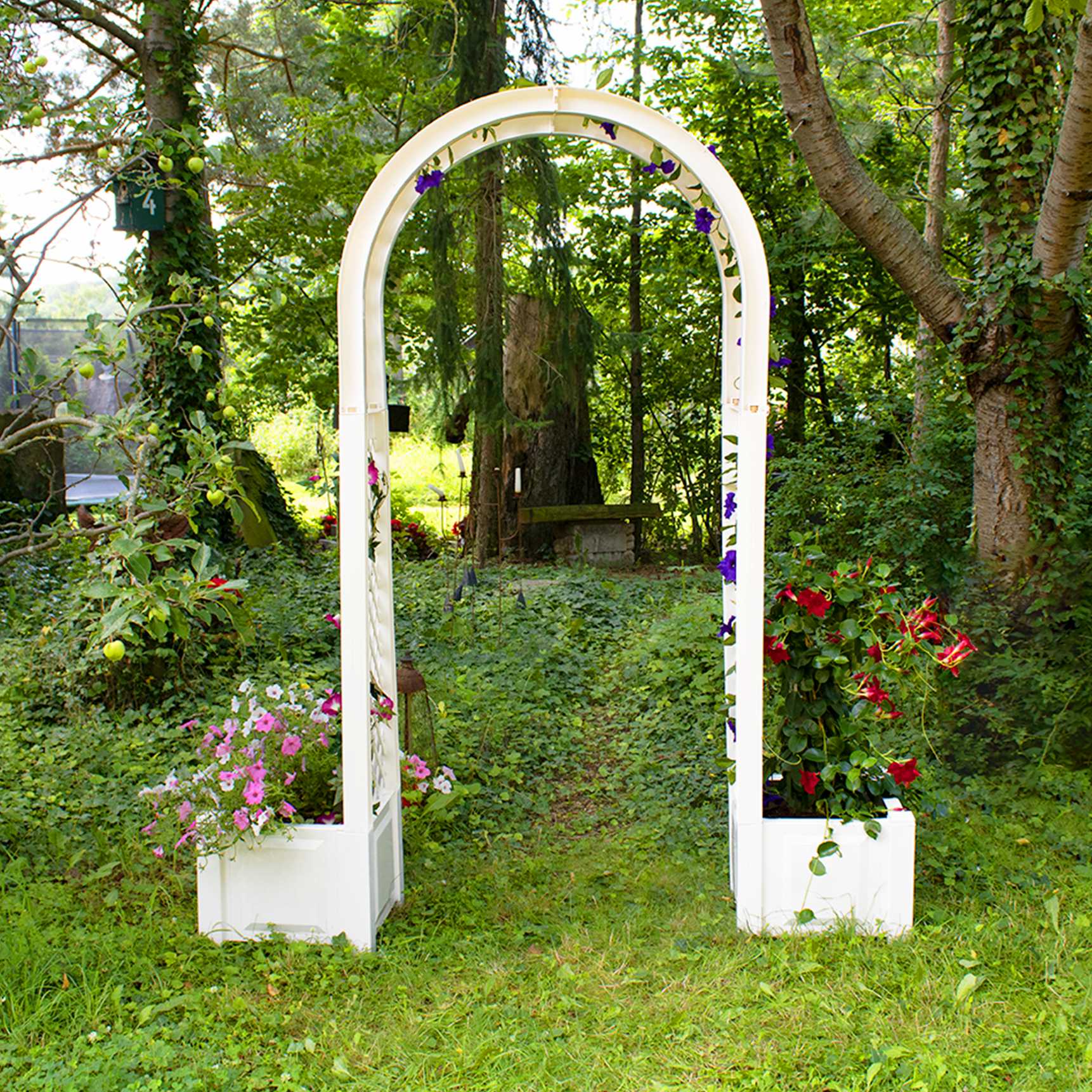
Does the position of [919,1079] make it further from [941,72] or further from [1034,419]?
[941,72]

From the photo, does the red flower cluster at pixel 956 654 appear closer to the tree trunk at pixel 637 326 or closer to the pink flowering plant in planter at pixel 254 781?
the pink flowering plant in planter at pixel 254 781

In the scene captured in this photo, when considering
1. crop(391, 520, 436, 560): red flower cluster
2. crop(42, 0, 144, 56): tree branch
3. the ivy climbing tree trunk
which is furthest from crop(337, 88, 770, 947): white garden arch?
crop(391, 520, 436, 560): red flower cluster

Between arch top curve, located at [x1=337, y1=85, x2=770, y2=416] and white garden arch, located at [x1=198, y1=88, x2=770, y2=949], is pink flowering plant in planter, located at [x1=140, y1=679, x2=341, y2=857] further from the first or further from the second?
arch top curve, located at [x1=337, y1=85, x2=770, y2=416]

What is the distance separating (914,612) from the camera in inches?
114

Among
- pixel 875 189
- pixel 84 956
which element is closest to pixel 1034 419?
pixel 875 189

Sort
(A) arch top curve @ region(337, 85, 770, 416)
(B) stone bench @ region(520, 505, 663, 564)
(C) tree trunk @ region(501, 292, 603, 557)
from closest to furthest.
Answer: (A) arch top curve @ region(337, 85, 770, 416)
(B) stone bench @ region(520, 505, 663, 564)
(C) tree trunk @ region(501, 292, 603, 557)

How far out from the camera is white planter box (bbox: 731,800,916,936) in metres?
2.69

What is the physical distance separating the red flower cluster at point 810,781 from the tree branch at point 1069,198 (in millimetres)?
2075

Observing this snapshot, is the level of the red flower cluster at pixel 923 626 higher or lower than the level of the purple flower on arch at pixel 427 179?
lower

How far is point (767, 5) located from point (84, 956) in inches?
136

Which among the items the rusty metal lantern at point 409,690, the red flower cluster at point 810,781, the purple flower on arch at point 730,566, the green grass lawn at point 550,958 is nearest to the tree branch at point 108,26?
the green grass lawn at point 550,958

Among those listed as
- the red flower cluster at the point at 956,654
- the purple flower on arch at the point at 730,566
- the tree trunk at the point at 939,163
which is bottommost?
the red flower cluster at the point at 956,654

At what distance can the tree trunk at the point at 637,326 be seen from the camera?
345 inches

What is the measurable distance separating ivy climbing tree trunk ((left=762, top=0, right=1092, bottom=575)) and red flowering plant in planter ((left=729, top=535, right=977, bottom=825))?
4.82 feet
